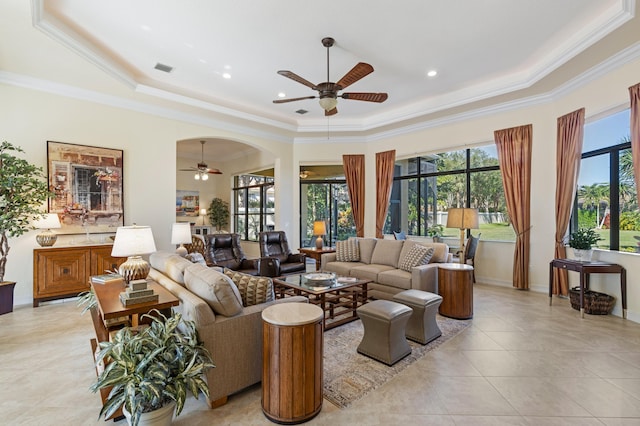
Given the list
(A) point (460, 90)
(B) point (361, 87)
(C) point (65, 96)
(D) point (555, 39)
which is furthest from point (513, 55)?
(C) point (65, 96)

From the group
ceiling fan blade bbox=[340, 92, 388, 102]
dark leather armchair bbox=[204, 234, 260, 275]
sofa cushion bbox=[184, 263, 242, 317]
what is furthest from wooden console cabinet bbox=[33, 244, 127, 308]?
ceiling fan blade bbox=[340, 92, 388, 102]

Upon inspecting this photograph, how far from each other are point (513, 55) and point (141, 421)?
18.9 ft

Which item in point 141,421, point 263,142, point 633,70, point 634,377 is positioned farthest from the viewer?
point 263,142

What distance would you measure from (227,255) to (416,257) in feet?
11.4

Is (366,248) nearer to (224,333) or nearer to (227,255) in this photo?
(227,255)

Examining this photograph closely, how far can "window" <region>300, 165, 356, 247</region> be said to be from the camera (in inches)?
325

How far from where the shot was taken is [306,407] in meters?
1.98

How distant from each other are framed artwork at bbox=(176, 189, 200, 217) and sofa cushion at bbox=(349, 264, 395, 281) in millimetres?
7160

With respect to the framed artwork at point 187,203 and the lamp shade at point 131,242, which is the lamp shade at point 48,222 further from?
the framed artwork at point 187,203

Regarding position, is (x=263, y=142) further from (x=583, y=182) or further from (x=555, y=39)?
(x=583, y=182)

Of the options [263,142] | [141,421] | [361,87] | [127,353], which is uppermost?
[361,87]

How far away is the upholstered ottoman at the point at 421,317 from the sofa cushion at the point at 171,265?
7.54ft

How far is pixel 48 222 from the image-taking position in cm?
431

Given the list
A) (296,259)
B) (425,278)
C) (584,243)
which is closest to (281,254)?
(296,259)
